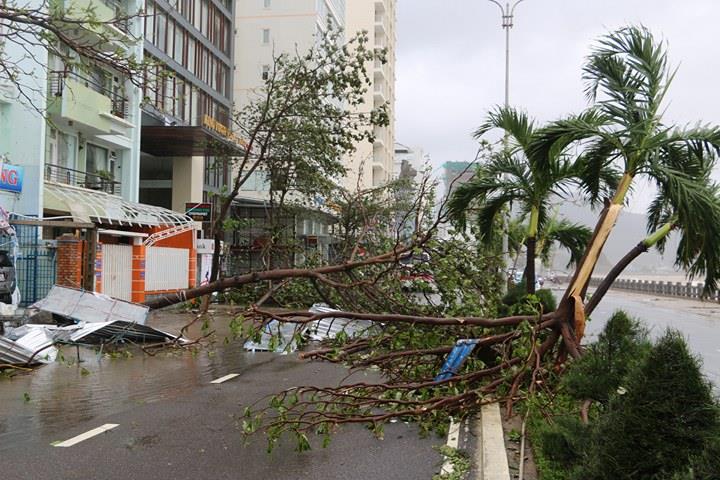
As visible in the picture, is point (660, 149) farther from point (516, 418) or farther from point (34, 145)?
point (34, 145)

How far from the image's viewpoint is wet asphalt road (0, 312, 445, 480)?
534 centimetres

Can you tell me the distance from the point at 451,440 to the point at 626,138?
3.61m

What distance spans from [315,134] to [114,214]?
7.95 meters

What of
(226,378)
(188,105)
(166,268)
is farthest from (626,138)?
(188,105)

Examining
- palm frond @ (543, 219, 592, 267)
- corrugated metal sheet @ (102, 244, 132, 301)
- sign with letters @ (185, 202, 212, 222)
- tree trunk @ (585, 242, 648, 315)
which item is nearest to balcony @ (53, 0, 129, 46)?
tree trunk @ (585, 242, 648, 315)

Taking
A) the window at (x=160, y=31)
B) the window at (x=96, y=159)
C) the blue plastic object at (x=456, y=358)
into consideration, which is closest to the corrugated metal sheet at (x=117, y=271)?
the window at (x=96, y=159)

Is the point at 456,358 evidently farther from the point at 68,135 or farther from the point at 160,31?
the point at 160,31

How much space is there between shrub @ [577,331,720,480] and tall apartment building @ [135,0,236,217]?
Answer: 25888mm

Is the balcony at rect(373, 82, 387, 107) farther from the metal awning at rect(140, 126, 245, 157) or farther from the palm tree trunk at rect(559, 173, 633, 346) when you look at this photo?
the palm tree trunk at rect(559, 173, 633, 346)

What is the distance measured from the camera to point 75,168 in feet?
78.9

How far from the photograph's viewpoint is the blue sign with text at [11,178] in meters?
18.6

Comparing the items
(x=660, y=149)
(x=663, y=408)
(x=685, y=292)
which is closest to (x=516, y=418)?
(x=660, y=149)

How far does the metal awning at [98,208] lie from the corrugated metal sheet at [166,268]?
1.05 m

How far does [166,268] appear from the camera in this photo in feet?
75.8
